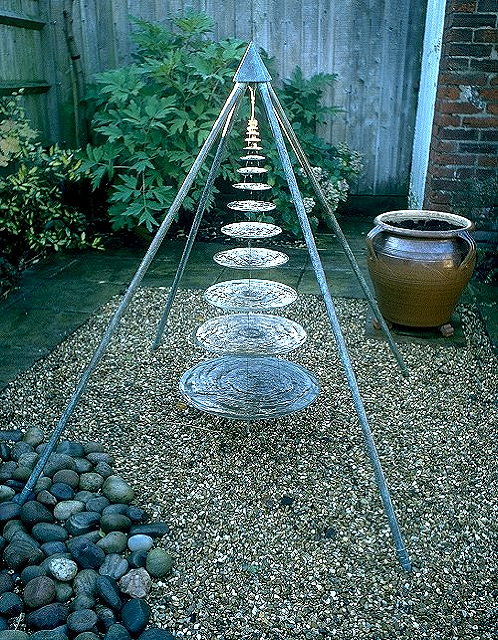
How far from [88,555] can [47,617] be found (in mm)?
239

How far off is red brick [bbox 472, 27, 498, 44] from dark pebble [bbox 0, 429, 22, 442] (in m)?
3.39

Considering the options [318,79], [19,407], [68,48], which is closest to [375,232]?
[19,407]

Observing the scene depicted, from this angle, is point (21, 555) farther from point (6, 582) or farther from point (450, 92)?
point (450, 92)

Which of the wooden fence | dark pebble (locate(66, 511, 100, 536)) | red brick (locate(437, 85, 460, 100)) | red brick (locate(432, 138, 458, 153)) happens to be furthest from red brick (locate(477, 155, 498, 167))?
dark pebble (locate(66, 511, 100, 536))

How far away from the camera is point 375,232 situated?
352 centimetres

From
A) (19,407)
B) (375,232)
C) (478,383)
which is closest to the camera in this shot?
(19,407)

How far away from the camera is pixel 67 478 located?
Answer: 7.72 ft

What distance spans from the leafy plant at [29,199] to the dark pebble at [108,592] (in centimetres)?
277

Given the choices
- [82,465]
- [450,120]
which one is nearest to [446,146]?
[450,120]

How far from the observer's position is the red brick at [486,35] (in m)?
4.02

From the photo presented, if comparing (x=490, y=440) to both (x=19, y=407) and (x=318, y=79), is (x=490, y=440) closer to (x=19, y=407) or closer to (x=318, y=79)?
(x=19, y=407)

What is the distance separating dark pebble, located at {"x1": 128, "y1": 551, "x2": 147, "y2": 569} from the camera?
199 centimetres

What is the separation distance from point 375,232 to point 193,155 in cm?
181

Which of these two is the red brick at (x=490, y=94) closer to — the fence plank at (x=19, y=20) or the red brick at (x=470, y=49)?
the red brick at (x=470, y=49)
